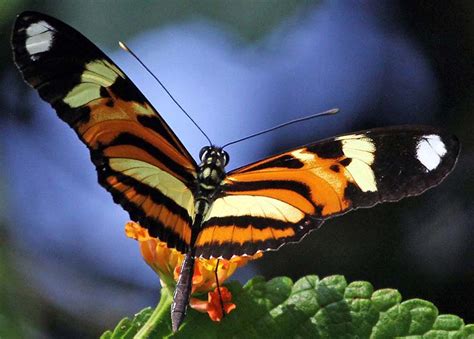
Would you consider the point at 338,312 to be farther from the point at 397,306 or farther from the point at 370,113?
the point at 370,113

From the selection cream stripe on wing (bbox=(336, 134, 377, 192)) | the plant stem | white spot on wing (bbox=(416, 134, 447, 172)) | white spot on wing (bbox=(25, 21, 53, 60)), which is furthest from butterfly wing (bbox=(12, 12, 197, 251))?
white spot on wing (bbox=(416, 134, 447, 172))

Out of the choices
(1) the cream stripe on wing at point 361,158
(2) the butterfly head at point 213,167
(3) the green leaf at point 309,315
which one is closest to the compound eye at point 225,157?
(2) the butterfly head at point 213,167

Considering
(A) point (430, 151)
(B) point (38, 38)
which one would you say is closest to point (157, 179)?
(B) point (38, 38)

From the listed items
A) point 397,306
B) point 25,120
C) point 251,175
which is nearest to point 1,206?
point 25,120

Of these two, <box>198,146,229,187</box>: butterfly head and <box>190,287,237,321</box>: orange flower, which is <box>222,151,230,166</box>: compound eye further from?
<box>190,287,237,321</box>: orange flower

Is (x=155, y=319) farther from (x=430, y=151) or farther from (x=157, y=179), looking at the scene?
(x=430, y=151)

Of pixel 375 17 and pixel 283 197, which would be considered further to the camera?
pixel 375 17
